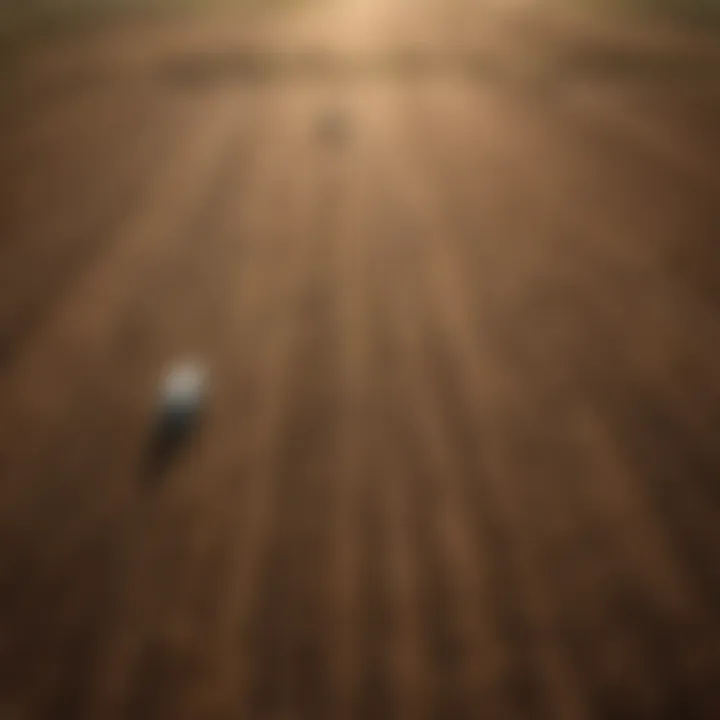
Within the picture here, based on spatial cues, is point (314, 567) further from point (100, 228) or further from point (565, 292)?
point (100, 228)

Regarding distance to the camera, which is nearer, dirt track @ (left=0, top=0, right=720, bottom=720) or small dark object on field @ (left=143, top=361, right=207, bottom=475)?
dirt track @ (left=0, top=0, right=720, bottom=720)

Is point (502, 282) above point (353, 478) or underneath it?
above

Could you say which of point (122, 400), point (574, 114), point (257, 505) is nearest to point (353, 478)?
point (257, 505)

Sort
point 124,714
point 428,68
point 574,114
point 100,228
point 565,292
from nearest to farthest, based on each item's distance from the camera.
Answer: point 124,714 < point 565,292 < point 100,228 < point 574,114 < point 428,68

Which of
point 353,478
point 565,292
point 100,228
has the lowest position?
point 353,478

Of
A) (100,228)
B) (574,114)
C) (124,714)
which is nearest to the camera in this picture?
(124,714)

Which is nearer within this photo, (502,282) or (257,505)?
(257,505)

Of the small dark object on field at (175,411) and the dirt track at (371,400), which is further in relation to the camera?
the small dark object on field at (175,411)
